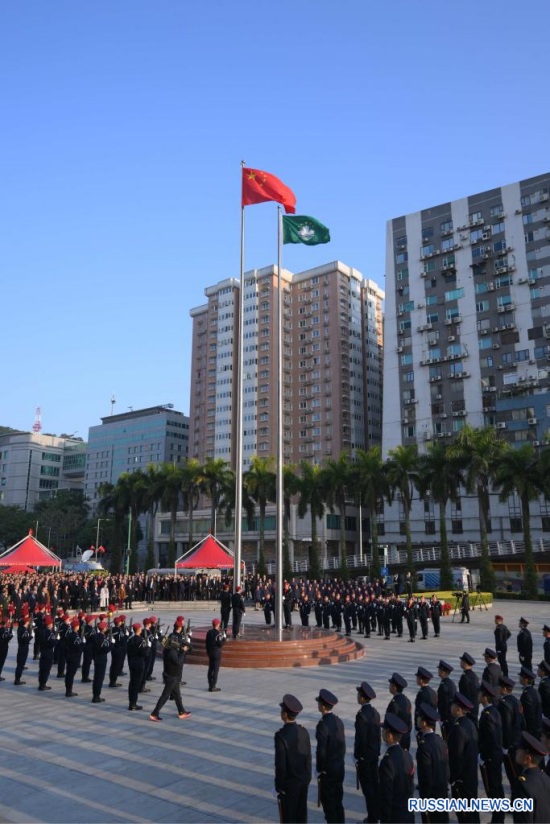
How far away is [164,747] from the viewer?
33.9 feet

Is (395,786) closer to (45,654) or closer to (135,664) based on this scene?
(135,664)

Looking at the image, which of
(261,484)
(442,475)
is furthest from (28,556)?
(442,475)

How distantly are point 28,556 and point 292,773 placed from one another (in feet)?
92.9

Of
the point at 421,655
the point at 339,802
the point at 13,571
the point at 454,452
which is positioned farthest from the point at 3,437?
the point at 339,802

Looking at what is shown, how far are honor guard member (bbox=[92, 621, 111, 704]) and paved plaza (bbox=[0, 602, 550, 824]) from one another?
285 mm

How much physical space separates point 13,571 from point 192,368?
202 ft

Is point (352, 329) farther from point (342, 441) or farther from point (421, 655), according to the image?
point (421, 655)

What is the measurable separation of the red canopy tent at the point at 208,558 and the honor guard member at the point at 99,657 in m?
18.2

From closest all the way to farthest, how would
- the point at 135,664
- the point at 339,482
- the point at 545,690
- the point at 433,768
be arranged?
1. the point at 433,768
2. the point at 545,690
3. the point at 135,664
4. the point at 339,482

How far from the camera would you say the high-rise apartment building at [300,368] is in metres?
87.6

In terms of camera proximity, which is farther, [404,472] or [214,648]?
[404,472]

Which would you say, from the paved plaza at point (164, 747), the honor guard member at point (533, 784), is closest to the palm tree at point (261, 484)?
the paved plaza at point (164, 747)

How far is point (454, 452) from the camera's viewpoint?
4531 cm

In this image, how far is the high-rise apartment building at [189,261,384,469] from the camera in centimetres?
8762
